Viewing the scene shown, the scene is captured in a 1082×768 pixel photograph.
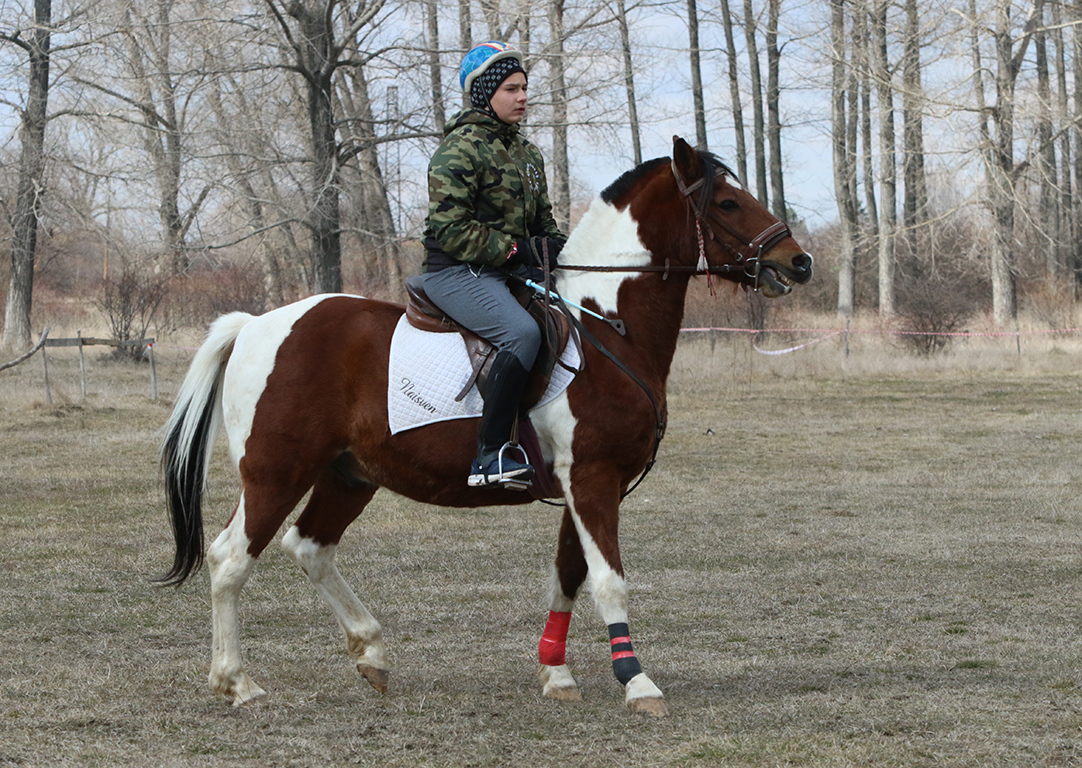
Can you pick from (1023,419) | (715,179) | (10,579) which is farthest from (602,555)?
(1023,419)

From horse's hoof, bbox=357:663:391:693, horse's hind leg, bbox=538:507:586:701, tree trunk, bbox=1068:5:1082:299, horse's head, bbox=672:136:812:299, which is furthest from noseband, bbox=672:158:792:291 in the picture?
tree trunk, bbox=1068:5:1082:299

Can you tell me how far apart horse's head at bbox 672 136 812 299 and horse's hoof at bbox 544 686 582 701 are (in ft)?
6.19

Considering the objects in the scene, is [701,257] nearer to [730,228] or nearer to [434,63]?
[730,228]

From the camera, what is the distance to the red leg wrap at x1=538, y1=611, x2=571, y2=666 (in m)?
4.99

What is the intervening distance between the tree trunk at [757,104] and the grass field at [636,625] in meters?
25.5

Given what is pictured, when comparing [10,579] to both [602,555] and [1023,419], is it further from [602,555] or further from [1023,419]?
[1023,419]

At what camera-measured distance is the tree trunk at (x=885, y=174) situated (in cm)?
3155

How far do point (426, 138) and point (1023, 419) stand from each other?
1118 cm

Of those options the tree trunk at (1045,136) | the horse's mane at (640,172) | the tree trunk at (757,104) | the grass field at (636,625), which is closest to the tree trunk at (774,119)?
the tree trunk at (757,104)

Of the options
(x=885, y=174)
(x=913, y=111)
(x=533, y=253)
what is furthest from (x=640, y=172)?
(x=885, y=174)

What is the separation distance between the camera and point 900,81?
29.9 metres

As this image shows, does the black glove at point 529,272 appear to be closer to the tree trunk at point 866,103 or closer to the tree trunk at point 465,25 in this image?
the tree trunk at point 465,25

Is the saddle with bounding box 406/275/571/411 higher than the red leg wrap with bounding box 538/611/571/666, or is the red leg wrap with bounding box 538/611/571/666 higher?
the saddle with bounding box 406/275/571/411

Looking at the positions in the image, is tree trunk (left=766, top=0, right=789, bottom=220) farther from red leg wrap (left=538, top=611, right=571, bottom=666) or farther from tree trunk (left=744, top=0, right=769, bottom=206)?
red leg wrap (left=538, top=611, right=571, bottom=666)
